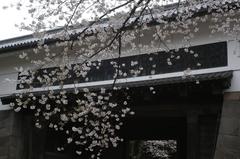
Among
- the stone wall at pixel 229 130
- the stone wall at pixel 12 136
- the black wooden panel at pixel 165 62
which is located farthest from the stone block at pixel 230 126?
the stone wall at pixel 12 136

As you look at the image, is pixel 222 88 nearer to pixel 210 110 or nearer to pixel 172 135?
pixel 210 110

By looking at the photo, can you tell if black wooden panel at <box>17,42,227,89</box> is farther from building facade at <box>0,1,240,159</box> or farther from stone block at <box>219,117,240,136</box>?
stone block at <box>219,117,240,136</box>

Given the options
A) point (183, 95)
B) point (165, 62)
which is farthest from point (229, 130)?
point (165, 62)

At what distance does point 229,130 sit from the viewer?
7082 millimetres

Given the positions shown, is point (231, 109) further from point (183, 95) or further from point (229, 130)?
point (183, 95)

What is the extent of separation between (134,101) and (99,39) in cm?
147

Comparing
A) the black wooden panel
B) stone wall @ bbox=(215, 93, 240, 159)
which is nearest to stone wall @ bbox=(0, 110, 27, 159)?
the black wooden panel

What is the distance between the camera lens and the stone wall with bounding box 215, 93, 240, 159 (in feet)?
22.8

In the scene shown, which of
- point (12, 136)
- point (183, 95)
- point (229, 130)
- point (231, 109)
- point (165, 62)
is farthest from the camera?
point (12, 136)

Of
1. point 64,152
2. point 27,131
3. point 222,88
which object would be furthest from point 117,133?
point 222,88

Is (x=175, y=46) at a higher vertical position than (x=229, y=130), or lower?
higher

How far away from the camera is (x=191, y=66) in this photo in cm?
797

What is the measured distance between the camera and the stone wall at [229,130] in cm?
696

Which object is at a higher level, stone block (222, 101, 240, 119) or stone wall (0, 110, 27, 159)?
stone block (222, 101, 240, 119)
